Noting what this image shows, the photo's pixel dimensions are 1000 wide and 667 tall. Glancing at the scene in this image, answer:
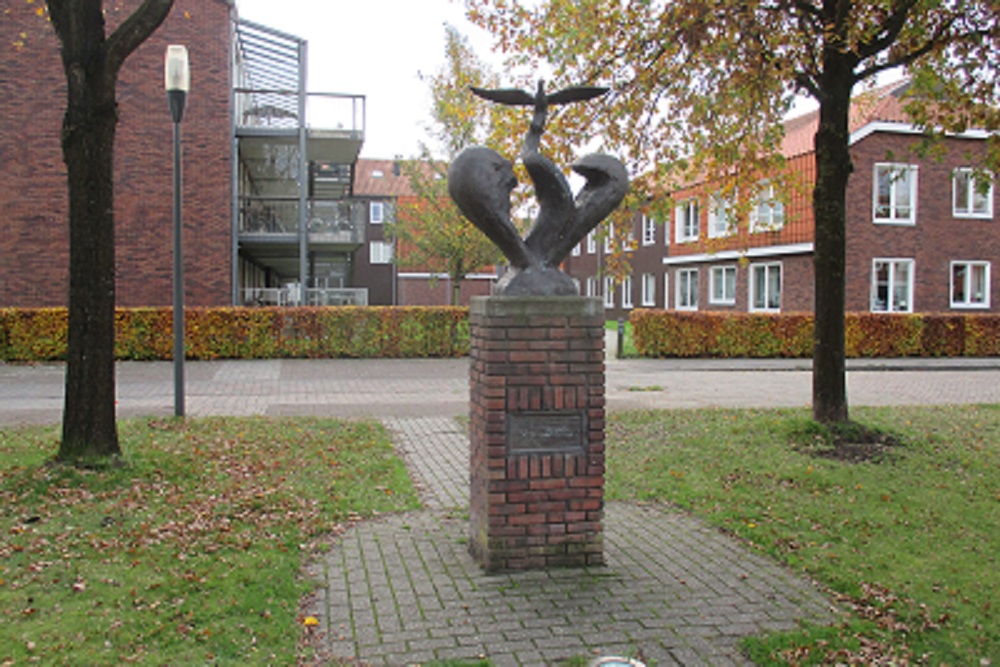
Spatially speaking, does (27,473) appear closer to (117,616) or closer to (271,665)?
(117,616)

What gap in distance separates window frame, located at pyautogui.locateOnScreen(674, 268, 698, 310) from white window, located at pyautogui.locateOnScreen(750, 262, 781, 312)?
491cm

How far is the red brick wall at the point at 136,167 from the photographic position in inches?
838

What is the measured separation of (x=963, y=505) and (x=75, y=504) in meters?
6.96

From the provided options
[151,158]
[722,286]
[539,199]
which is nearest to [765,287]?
[722,286]

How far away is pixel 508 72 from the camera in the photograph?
1009 cm

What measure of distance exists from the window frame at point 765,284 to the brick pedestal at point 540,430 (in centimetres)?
2421

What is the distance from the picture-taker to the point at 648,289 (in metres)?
42.5

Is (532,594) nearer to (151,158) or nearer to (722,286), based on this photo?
(151,158)

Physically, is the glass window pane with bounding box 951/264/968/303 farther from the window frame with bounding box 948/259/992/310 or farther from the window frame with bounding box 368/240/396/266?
the window frame with bounding box 368/240/396/266

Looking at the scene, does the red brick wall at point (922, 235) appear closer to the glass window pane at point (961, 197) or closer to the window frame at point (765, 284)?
the glass window pane at point (961, 197)

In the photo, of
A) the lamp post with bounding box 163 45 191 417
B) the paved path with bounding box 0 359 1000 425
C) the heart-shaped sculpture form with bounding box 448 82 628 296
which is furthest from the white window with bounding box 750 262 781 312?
the heart-shaped sculpture form with bounding box 448 82 628 296

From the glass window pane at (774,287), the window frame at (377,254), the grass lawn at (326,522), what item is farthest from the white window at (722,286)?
the window frame at (377,254)

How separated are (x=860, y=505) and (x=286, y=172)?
2866cm

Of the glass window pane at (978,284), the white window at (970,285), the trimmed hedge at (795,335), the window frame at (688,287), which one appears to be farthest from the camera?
the window frame at (688,287)
